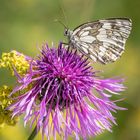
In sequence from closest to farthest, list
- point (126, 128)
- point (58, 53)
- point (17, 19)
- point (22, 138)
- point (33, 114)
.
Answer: point (33, 114)
point (58, 53)
point (22, 138)
point (126, 128)
point (17, 19)

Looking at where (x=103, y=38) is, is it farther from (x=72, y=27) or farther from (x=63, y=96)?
(x=72, y=27)

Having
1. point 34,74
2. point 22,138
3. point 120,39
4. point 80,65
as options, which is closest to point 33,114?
point 34,74

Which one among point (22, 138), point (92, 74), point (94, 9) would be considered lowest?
point (22, 138)

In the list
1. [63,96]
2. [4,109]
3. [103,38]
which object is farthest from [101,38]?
[4,109]

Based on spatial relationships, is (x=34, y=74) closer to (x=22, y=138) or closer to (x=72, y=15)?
(x=22, y=138)

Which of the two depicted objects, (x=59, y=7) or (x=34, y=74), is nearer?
(x=34, y=74)

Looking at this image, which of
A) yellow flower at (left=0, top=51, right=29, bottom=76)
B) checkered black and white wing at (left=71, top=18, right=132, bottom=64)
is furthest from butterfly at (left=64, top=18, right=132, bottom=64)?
yellow flower at (left=0, top=51, right=29, bottom=76)

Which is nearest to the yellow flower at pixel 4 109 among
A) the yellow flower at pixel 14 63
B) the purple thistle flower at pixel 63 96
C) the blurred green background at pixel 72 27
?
the purple thistle flower at pixel 63 96
